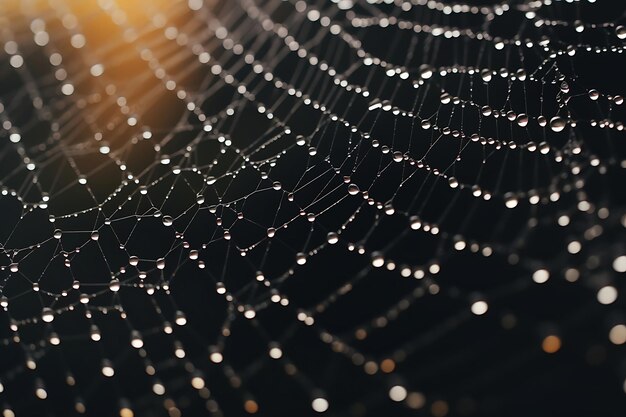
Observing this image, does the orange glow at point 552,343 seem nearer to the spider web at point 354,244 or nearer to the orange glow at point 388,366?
the spider web at point 354,244

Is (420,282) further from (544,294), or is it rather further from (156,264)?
(156,264)

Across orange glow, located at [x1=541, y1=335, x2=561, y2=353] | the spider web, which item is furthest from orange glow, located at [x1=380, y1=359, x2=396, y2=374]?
orange glow, located at [x1=541, y1=335, x2=561, y2=353]

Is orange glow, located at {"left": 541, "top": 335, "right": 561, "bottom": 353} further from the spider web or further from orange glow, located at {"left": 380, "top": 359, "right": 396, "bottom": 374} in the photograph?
orange glow, located at {"left": 380, "top": 359, "right": 396, "bottom": 374}

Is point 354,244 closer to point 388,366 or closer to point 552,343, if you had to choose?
point 388,366

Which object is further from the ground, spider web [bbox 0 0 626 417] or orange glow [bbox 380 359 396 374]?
spider web [bbox 0 0 626 417]

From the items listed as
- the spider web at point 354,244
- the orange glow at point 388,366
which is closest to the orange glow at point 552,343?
the spider web at point 354,244

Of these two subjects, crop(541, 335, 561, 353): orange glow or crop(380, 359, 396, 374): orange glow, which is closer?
crop(541, 335, 561, 353): orange glow

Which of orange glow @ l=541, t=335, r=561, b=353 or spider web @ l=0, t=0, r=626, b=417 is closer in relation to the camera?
orange glow @ l=541, t=335, r=561, b=353

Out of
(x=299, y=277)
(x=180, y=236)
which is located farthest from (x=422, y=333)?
(x=180, y=236)

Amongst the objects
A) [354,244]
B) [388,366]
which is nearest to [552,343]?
[388,366]
